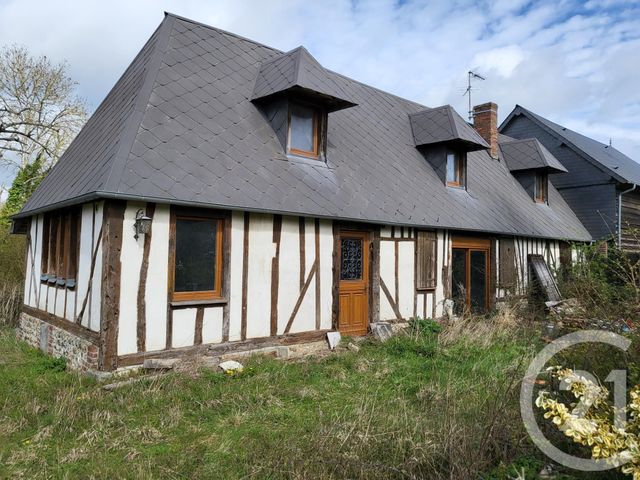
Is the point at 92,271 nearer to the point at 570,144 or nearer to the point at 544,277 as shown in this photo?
the point at 544,277

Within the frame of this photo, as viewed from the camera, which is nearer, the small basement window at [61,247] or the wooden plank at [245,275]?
the wooden plank at [245,275]

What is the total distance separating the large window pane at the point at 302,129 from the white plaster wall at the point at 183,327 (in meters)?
3.80

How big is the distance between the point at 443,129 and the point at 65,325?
9542 mm

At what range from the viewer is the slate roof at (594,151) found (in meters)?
16.7

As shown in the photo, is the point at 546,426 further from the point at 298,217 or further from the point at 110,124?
the point at 110,124

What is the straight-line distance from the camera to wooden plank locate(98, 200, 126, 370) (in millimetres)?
6316

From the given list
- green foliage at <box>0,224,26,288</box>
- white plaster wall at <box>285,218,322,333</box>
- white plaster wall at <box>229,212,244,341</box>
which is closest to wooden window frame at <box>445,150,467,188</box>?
white plaster wall at <box>285,218,322,333</box>

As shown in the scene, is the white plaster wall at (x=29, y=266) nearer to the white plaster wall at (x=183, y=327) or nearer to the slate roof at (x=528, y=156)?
the white plaster wall at (x=183, y=327)

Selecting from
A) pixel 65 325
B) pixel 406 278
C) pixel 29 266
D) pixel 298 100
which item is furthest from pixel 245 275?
pixel 29 266

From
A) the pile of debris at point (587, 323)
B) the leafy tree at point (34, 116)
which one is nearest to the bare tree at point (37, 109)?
the leafy tree at point (34, 116)

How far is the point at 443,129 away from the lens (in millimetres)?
12430

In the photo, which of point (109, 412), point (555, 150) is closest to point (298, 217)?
point (109, 412)

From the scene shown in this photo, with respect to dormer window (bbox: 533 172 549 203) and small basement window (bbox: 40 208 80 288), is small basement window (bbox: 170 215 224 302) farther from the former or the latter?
dormer window (bbox: 533 172 549 203)

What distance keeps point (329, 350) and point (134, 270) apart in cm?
364
